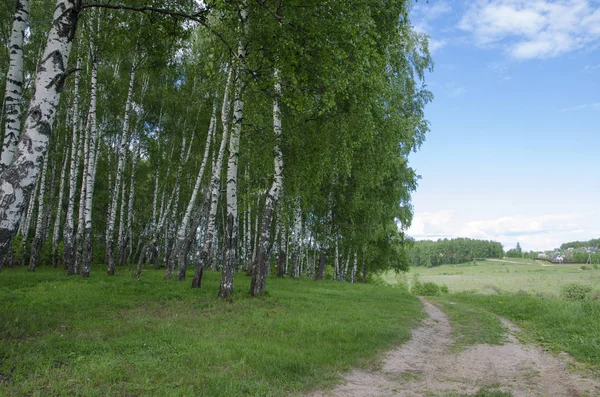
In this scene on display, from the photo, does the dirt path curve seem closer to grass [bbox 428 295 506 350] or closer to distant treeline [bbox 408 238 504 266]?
grass [bbox 428 295 506 350]

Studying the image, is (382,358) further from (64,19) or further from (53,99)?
(64,19)

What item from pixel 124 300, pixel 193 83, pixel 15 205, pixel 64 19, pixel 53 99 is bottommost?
pixel 124 300

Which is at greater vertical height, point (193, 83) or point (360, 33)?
point (193, 83)

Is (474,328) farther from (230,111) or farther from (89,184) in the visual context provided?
(89,184)

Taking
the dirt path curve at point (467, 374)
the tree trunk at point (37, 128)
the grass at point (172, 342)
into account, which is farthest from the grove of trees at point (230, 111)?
the dirt path curve at point (467, 374)

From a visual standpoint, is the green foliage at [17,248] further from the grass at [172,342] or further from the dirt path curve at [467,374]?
the dirt path curve at [467,374]

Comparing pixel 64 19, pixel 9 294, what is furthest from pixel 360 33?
pixel 9 294

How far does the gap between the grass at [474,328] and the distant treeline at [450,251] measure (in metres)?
128

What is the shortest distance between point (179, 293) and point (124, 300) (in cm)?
→ 206

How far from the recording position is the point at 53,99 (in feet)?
19.5

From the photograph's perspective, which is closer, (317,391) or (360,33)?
(317,391)

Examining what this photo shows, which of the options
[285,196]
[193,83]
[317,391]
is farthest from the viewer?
[193,83]

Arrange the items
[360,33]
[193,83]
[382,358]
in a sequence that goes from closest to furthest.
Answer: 1. [382,358]
2. [360,33]
3. [193,83]

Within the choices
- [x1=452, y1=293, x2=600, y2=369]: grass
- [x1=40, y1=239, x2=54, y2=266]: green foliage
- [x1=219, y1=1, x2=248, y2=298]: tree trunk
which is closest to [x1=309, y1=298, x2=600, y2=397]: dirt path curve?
[x1=452, y1=293, x2=600, y2=369]: grass
